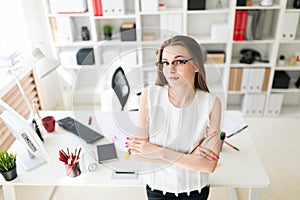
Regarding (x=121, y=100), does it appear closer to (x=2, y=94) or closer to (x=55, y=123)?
(x=55, y=123)

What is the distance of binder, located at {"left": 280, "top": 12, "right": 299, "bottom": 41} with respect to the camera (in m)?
2.64

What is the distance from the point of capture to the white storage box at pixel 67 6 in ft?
8.85

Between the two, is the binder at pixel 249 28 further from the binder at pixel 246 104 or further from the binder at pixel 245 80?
the binder at pixel 246 104

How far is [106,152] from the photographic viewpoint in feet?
5.13

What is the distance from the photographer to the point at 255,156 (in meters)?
1.62

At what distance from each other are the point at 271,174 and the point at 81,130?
1.50m

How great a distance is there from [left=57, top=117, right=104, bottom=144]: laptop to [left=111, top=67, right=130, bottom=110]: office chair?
0.42 m

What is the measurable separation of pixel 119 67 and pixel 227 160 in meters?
0.74

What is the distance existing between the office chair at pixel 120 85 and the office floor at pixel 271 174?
3.50 ft

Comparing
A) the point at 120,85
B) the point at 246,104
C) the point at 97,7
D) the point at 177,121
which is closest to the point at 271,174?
the point at 246,104

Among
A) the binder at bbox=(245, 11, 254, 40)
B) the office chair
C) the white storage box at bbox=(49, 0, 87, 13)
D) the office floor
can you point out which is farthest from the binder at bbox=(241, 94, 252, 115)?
the office chair

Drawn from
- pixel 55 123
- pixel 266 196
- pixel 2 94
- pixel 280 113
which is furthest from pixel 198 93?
pixel 280 113

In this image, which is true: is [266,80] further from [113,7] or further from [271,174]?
[113,7]

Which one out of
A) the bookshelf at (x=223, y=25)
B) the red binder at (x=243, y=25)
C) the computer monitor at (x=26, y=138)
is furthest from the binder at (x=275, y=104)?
the computer monitor at (x=26, y=138)
